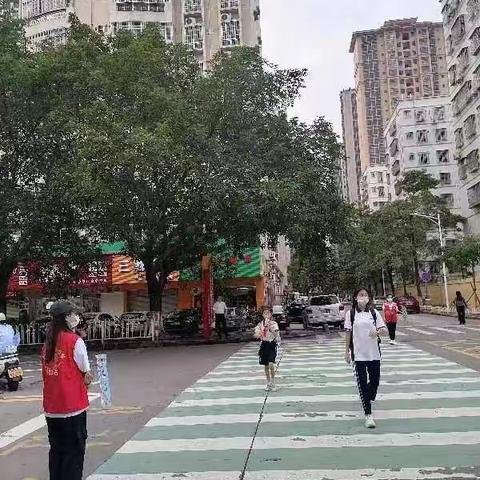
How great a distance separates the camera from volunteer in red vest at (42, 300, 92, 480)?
489cm

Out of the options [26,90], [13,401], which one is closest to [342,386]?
[13,401]

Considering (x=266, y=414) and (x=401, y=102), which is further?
(x=401, y=102)

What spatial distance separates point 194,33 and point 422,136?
38.7 meters

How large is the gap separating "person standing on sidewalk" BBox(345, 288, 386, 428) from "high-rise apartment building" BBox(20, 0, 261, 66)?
140 ft

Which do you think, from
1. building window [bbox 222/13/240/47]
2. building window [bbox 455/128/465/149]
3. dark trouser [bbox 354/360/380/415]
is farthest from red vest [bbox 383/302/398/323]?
building window [bbox 222/13/240/47]

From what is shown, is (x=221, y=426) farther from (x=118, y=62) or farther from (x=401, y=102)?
(x=401, y=102)

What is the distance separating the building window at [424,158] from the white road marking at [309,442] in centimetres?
7611

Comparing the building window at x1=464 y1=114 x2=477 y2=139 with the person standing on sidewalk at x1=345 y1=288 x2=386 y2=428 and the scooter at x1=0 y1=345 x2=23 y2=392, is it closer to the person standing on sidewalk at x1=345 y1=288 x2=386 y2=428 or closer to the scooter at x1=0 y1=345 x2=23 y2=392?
the scooter at x1=0 y1=345 x2=23 y2=392

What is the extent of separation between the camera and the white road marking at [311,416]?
7.92 meters

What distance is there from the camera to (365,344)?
7.78 meters

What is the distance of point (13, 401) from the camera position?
11.4 metres

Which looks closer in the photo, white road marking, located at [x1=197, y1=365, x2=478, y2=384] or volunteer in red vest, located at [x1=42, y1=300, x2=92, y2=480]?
volunteer in red vest, located at [x1=42, y1=300, x2=92, y2=480]

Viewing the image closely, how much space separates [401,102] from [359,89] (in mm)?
65801

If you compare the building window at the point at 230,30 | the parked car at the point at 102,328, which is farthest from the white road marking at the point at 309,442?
the building window at the point at 230,30
